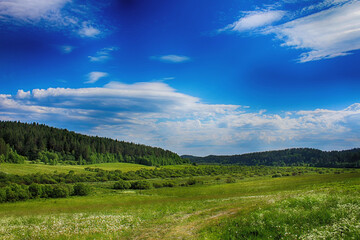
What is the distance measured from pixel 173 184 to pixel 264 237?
280 feet

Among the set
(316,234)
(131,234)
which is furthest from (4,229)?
(316,234)

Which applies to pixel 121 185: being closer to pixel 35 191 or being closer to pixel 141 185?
pixel 141 185

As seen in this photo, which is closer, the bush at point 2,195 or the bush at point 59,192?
the bush at point 2,195

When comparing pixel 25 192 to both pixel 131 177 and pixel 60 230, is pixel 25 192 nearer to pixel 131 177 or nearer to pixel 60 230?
pixel 60 230

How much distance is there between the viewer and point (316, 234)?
12.5 meters

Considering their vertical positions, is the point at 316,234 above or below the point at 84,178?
above

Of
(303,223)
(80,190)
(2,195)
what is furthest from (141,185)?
(303,223)

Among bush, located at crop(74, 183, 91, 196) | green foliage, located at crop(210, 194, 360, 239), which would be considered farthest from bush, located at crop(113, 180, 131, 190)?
green foliage, located at crop(210, 194, 360, 239)

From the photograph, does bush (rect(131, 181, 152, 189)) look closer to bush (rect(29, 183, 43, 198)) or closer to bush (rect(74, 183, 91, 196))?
bush (rect(74, 183, 91, 196))

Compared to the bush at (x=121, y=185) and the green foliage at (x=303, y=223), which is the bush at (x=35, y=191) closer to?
the bush at (x=121, y=185)

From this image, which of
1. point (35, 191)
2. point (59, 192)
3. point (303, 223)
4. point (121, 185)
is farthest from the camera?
point (121, 185)

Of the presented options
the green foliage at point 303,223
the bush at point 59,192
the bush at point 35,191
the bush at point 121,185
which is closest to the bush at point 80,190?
the bush at point 59,192

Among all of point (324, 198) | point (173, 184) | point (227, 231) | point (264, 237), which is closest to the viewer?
point (264, 237)

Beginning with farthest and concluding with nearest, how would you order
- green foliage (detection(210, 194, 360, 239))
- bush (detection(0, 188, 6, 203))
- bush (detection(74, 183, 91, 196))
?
1. bush (detection(74, 183, 91, 196))
2. bush (detection(0, 188, 6, 203))
3. green foliage (detection(210, 194, 360, 239))
